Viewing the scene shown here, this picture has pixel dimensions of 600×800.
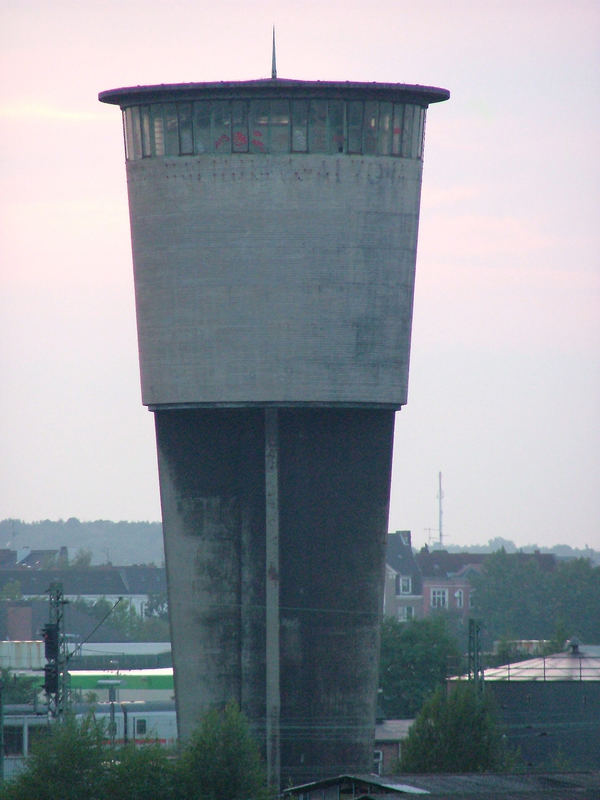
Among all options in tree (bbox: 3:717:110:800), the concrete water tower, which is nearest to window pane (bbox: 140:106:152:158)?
the concrete water tower

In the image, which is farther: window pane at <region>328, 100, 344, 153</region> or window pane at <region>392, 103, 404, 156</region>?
window pane at <region>392, 103, 404, 156</region>

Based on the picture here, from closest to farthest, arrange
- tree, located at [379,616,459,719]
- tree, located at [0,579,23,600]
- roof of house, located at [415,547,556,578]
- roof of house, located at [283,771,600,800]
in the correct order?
roof of house, located at [283,771,600,800] < tree, located at [379,616,459,719] < tree, located at [0,579,23,600] < roof of house, located at [415,547,556,578]

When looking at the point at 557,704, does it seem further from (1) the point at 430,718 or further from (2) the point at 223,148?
(2) the point at 223,148

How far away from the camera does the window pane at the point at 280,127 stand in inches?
2105

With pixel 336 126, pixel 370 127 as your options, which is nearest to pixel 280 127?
pixel 336 126

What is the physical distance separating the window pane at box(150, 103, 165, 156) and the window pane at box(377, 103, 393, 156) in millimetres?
6371

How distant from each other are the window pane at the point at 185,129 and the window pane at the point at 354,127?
4.62 metres

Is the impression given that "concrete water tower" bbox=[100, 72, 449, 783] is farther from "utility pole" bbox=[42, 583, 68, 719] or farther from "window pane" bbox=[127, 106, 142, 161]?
"utility pole" bbox=[42, 583, 68, 719]

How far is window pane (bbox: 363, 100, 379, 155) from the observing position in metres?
54.2

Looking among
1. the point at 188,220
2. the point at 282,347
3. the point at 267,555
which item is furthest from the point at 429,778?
the point at 188,220

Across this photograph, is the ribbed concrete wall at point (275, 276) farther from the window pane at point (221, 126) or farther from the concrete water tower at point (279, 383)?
the window pane at point (221, 126)

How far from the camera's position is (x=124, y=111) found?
56.0 meters

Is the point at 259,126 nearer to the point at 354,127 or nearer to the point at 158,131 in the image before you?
the point at 354,127

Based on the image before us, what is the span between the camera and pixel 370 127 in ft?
178
